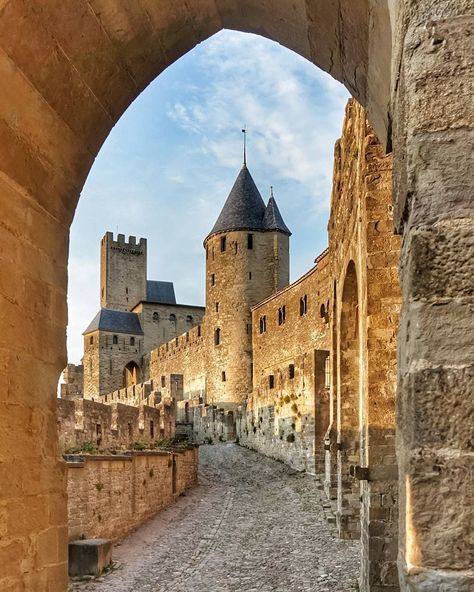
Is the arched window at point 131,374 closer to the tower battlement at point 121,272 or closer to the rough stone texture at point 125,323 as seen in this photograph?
the rough stone texture at point 125,323

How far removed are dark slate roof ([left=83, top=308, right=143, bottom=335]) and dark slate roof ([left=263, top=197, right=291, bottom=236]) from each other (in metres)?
21.3

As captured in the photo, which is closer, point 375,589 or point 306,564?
point 375,589

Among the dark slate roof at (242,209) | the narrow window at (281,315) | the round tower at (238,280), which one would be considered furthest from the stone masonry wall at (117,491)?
the dark slate roof at (242,209)

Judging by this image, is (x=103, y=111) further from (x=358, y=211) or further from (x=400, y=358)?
(x=358, y=211)

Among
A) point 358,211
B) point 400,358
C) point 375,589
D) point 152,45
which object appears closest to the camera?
point 400,358

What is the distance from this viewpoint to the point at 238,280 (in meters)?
37.8

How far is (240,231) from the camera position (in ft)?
125

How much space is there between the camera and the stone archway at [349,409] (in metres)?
10.5

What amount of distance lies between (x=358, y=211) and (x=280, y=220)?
3105 cm

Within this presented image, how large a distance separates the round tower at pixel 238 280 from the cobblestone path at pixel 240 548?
18.8 m

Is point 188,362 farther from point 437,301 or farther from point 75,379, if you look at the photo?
point 437,301

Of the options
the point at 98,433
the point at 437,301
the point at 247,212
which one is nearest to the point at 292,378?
the point at 98,433

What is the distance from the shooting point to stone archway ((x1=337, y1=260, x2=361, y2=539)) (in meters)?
10.5

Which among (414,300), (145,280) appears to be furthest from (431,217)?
(145,280)
